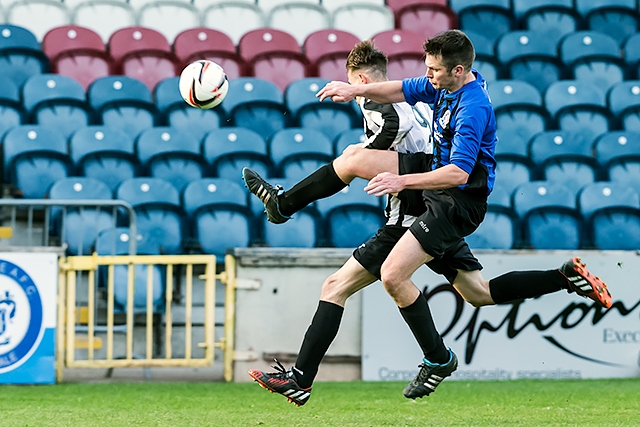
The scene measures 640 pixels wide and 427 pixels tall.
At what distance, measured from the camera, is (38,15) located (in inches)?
461

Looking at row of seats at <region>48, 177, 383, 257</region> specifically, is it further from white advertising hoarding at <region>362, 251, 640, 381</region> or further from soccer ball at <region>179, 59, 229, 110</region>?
soccer ball at <region>179, 59, 229, 110</region>

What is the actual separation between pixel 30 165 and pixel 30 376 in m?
2.34

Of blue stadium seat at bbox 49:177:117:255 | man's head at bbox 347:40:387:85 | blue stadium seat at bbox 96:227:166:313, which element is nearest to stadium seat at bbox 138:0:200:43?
blue stadium seat at bbox 49:177:117:255

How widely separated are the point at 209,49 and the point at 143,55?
2.48 feet

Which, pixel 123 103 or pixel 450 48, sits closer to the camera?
pixel 450 48

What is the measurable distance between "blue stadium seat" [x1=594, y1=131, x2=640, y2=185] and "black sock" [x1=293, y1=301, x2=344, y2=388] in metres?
5.90

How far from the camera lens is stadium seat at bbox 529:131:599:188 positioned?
32.9ft

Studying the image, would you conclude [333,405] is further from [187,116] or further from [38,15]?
[38,15]

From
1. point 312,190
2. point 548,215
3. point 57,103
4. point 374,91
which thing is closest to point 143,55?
point 57,103

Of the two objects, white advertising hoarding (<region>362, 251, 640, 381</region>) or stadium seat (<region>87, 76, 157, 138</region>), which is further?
stadium seat (<region>87, 76, 157, 138</region>)

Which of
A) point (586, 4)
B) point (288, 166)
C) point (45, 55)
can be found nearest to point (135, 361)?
point (288, 166)

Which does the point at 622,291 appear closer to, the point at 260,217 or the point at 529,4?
the point at 260,217

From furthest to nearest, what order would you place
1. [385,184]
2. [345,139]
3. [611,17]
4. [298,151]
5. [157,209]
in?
[611,17] < [345,139] < [298,151] < [157,209] < [385,184]

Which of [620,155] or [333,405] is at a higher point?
[620,155]
